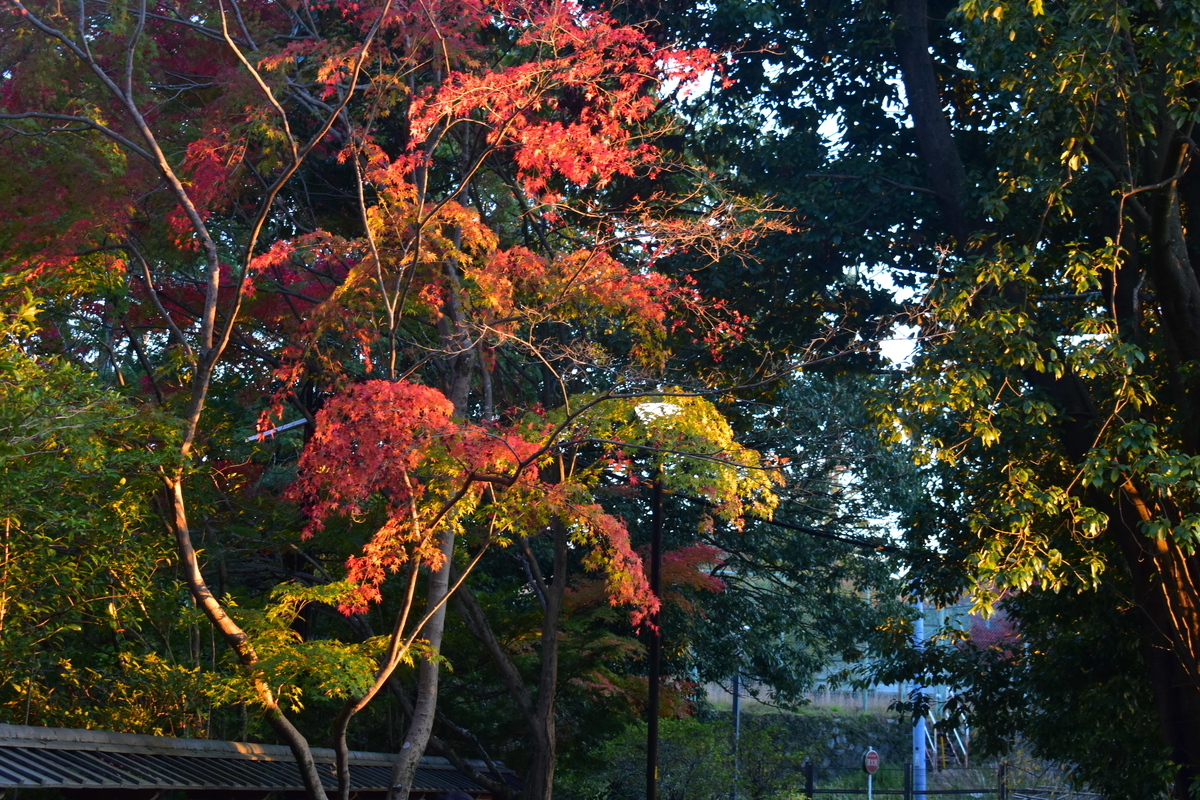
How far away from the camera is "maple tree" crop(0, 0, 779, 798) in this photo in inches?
385

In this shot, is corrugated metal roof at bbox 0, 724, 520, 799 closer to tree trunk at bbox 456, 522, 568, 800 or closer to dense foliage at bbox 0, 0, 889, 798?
dense foliage at bbox 0, 0, 889, 798

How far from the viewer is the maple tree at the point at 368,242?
9.77 metres

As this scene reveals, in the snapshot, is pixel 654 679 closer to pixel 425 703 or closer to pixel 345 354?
pixel 425 703

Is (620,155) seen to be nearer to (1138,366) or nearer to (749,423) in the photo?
(1138,366)

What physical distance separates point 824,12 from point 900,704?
31.8 feet

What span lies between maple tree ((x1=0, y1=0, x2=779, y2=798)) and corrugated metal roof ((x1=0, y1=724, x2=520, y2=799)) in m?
0.97

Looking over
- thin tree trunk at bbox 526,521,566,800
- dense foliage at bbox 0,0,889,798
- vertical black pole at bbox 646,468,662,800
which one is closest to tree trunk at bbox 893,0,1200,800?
dense foliage at bbox 0,0,889,798

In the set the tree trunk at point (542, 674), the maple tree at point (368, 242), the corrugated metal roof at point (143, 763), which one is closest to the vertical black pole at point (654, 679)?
the tree trunk at point (542, 674)

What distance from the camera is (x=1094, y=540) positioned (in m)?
11.7

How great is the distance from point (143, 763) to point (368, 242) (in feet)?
17.8

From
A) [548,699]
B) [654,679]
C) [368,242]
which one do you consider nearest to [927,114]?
[368,242]

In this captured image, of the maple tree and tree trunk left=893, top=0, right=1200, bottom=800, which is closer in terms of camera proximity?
tree trunk left=893, top=0, right=1200, bottom=800

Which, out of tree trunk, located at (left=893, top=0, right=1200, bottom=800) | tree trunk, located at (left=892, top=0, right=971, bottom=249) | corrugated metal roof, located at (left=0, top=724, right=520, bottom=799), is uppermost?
tree trunk, located at (left=892, top=0, right=971, bottom=249)

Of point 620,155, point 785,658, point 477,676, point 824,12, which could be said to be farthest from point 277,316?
point 785,658
